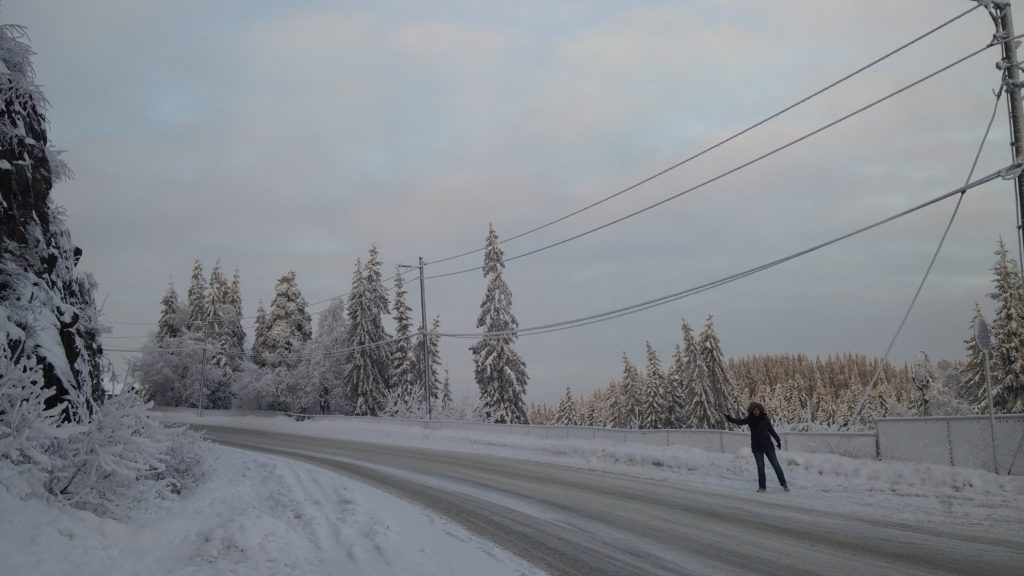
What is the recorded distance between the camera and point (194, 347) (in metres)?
58.6

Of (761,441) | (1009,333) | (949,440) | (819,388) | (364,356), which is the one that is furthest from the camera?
(819,388)

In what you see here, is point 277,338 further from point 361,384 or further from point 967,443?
point 967,443

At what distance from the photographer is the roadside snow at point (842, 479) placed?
909 centimetres

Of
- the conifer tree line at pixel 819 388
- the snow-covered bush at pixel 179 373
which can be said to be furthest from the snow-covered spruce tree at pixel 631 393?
the snow-covered bush at pixel 179 373

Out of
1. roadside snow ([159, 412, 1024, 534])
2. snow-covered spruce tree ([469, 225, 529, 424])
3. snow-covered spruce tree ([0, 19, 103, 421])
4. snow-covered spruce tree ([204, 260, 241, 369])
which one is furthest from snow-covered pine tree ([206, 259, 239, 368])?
snow-covered spruce tree ([0, 19, 103, 421])

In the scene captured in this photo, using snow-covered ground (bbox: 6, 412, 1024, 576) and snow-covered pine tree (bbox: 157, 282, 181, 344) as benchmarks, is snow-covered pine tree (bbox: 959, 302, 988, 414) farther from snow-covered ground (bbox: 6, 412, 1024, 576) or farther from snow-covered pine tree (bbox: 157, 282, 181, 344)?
snow-covered pine tree (bbox: 157, 282, 181, 344)

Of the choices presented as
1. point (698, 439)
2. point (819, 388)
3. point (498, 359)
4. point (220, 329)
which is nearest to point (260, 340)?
point (220, 329)

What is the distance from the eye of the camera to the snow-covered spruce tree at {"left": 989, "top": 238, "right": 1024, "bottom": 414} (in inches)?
1353

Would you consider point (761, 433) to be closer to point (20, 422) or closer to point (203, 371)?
point (20, 422)

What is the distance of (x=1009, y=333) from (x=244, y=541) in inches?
1651

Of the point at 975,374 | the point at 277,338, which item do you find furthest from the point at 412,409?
the point at 975,374

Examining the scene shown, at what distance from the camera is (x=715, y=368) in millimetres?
53906

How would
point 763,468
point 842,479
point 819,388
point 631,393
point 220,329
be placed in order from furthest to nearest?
point 819,388, point 631,393, point 220,329, point 842,479, point 763,468

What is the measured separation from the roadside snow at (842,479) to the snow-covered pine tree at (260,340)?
43.1 meters
